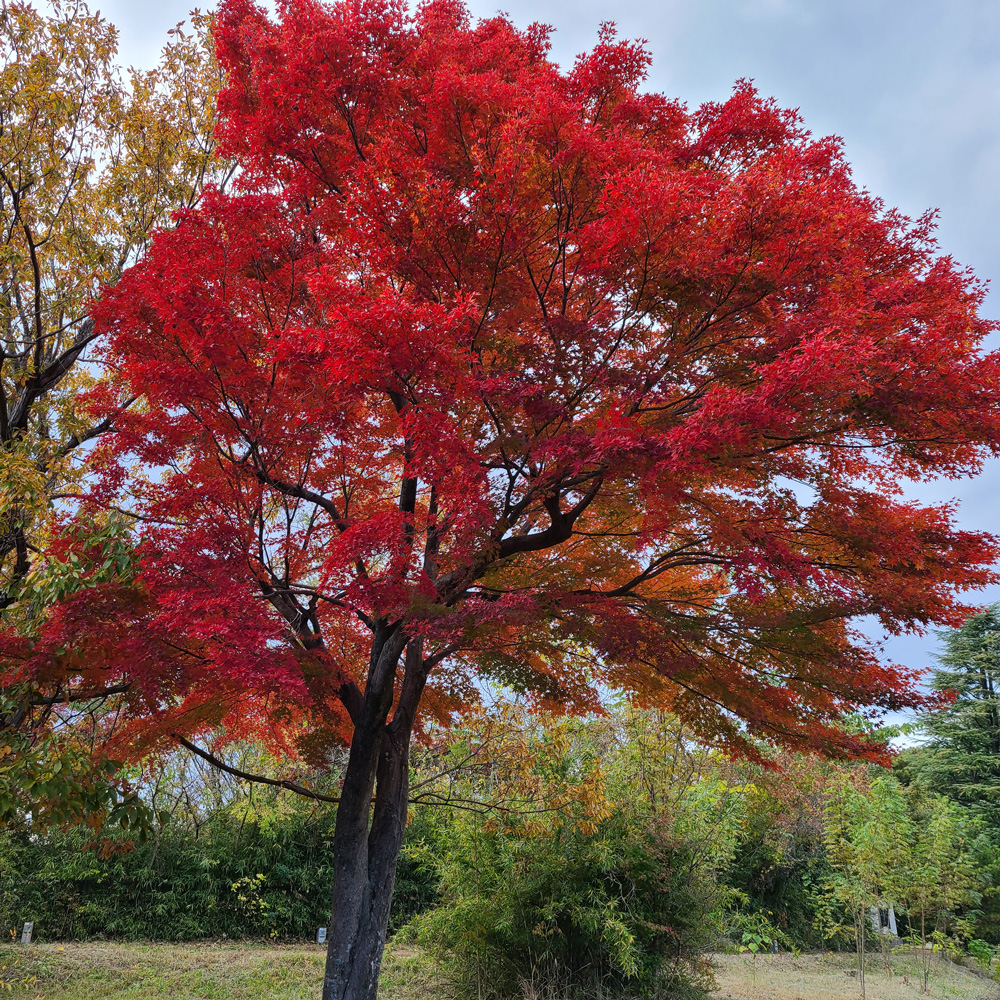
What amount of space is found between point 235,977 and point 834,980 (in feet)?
32.8

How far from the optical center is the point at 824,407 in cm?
484

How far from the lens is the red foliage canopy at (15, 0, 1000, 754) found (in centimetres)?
488

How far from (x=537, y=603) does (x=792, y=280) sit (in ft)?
9.67

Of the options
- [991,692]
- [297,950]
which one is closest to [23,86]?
[297,950]

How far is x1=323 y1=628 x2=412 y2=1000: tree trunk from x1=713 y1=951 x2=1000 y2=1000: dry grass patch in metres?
5.36

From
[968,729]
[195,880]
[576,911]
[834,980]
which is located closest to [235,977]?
[195,880]

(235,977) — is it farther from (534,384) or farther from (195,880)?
(534,384)

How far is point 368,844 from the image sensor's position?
6.78 meters

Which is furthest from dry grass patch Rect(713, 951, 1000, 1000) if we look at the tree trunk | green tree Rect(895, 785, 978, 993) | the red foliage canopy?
the red foliage canopy

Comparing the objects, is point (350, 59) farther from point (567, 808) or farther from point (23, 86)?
point (567, 808)

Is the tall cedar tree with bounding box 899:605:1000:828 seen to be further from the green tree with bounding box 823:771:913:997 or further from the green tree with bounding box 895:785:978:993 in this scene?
the green tree with bounding box 823:771:913:997

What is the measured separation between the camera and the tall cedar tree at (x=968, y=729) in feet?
72.9

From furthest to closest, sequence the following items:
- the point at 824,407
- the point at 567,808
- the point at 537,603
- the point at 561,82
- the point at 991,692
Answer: the point at 991,692
the point at 567,808
the point at 561,82
the point at 537,603
the point at 824,407

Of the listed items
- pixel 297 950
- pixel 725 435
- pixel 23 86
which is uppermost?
pixel 23 86
